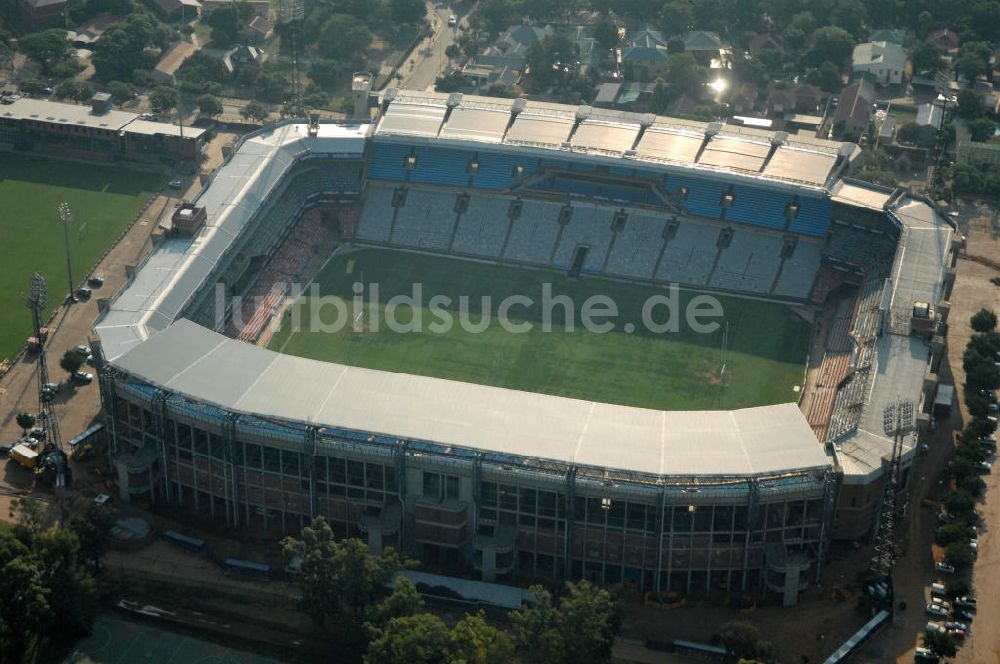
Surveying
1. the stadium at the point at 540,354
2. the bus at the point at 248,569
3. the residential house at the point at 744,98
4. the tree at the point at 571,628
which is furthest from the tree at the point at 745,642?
the residential house at the point at 744,98

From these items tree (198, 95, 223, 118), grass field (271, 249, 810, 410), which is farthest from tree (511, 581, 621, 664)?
tree (198, 95, 223, 118)

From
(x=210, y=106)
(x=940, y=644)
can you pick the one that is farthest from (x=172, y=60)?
(x=940, y=644)

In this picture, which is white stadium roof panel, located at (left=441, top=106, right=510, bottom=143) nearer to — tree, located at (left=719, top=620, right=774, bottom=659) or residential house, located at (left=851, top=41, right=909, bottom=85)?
residential house, located at (left=851, top=41, right=909, bottom=85)

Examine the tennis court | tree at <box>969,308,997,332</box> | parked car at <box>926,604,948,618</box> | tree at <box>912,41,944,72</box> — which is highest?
tree at <box>912,41,944,72</box>

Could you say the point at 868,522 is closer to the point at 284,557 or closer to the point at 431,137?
the point at 284,557

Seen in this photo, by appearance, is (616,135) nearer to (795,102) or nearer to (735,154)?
(735,154)

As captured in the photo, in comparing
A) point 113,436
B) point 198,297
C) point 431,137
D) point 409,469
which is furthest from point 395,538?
point 431,137

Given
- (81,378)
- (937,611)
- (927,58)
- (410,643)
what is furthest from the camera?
(927,58)

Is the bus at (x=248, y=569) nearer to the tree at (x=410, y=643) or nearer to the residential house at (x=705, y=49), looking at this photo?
the tree at (x=410, y=643)
